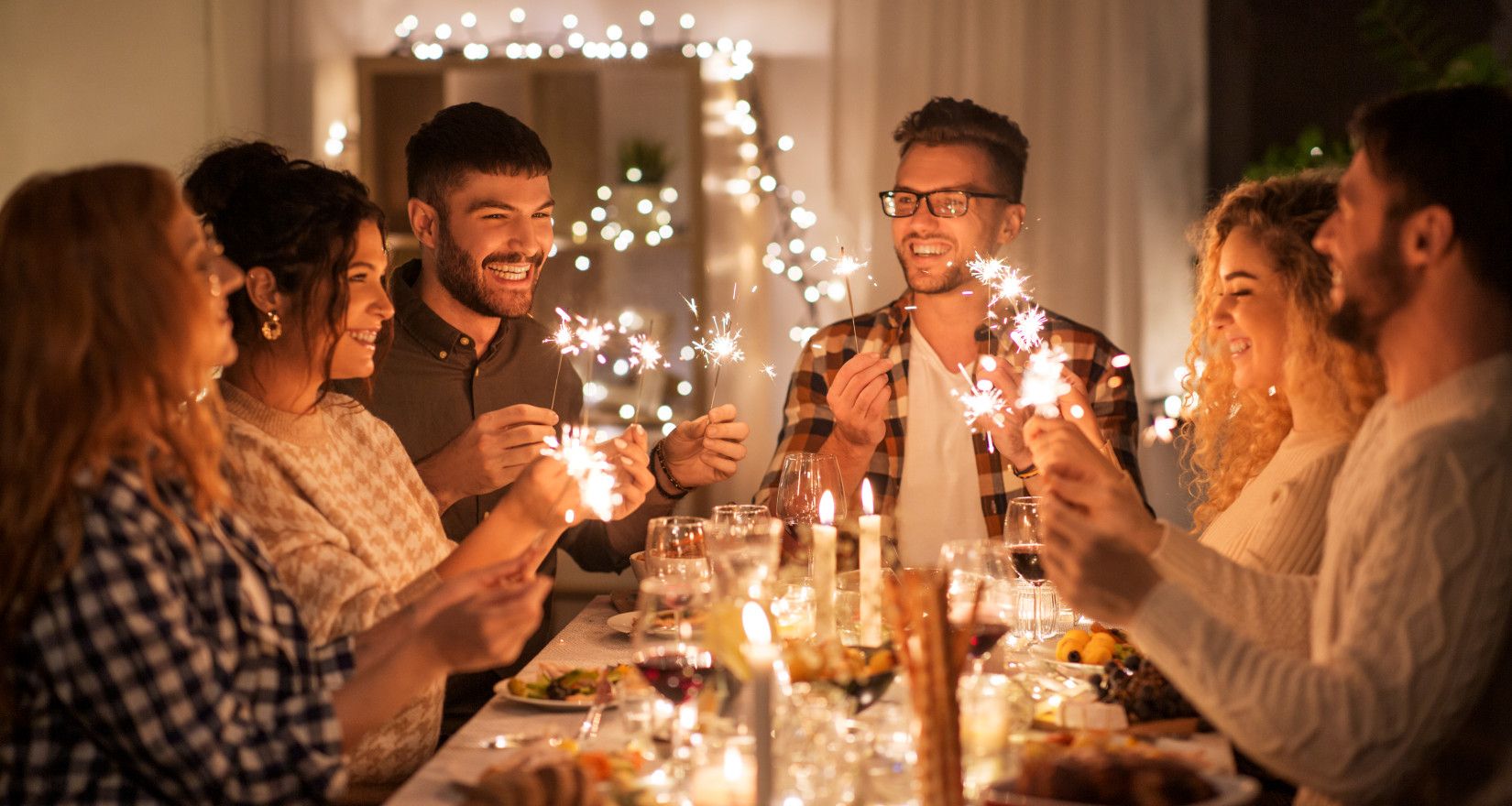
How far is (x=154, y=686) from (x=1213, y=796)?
1138 mm

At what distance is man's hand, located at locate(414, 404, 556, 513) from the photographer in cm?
243

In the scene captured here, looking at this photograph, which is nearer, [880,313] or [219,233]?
[219,233]

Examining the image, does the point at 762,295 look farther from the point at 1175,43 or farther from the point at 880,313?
the point at 1175,43

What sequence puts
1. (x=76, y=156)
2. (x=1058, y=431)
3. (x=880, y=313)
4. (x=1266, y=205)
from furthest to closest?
(x=76, y=156), (x=880, y=313), (x=1266, y=205), (x=1058, y=431)

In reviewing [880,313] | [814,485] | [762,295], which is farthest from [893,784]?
[762,295]

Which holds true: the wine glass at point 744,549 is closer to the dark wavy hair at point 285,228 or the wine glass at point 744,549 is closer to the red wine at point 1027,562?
the red wine at point 1027,562

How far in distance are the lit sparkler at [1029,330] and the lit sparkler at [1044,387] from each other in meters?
0.57

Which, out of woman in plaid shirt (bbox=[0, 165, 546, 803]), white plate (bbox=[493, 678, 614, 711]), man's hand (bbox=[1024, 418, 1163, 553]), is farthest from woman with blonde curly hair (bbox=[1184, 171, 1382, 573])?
woman in plaid shirt (bbox=[0, 165, 546, 803])

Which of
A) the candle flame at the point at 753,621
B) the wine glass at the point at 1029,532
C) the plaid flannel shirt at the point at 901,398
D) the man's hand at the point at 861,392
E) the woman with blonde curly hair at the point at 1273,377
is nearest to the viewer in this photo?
the candle flame at the point at 753,621

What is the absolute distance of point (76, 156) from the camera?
393 cm

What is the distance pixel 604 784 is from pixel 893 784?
34 centimetres

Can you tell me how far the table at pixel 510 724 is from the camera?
142 centimetres

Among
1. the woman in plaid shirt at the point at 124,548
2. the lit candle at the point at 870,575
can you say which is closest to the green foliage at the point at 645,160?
the lit candle at the point at 870,575

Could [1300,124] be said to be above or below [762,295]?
above
